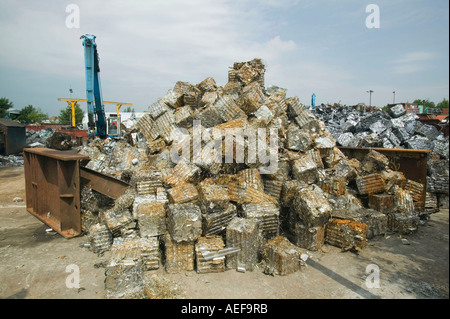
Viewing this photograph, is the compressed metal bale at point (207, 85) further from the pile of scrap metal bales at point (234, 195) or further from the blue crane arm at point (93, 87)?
the blue crane arm at point (93, 87)

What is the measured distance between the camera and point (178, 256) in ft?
12.4

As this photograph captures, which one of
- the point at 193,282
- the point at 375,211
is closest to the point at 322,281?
the point at 193,282

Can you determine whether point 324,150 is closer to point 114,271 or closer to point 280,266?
point 280,266

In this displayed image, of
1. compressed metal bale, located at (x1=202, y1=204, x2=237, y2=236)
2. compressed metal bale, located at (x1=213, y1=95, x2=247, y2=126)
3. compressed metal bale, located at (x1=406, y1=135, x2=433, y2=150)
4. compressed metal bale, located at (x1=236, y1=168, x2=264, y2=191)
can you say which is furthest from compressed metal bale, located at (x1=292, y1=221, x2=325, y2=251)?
compressed metal bale, located at (x1=406, y1=135, x2=433, y2=150)

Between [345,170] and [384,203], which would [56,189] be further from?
[384,203]

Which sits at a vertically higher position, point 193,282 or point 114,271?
point 114,271

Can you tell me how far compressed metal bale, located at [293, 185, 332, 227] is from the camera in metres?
4.29

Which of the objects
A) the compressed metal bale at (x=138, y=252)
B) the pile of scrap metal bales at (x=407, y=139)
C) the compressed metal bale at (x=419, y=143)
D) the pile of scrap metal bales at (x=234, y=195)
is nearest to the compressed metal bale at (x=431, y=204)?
the pile of scrap metal bales at (x=407, y=139)

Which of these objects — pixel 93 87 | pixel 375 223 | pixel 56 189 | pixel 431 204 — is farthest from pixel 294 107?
pixel 93 87

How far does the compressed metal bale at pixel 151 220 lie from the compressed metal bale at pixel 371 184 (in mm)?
4154

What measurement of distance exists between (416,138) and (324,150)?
4364 mm

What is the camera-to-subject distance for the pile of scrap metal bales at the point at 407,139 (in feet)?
21.4

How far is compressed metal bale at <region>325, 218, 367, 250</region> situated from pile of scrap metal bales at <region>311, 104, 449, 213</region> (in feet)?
9.96

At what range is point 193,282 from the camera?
11.6ft
